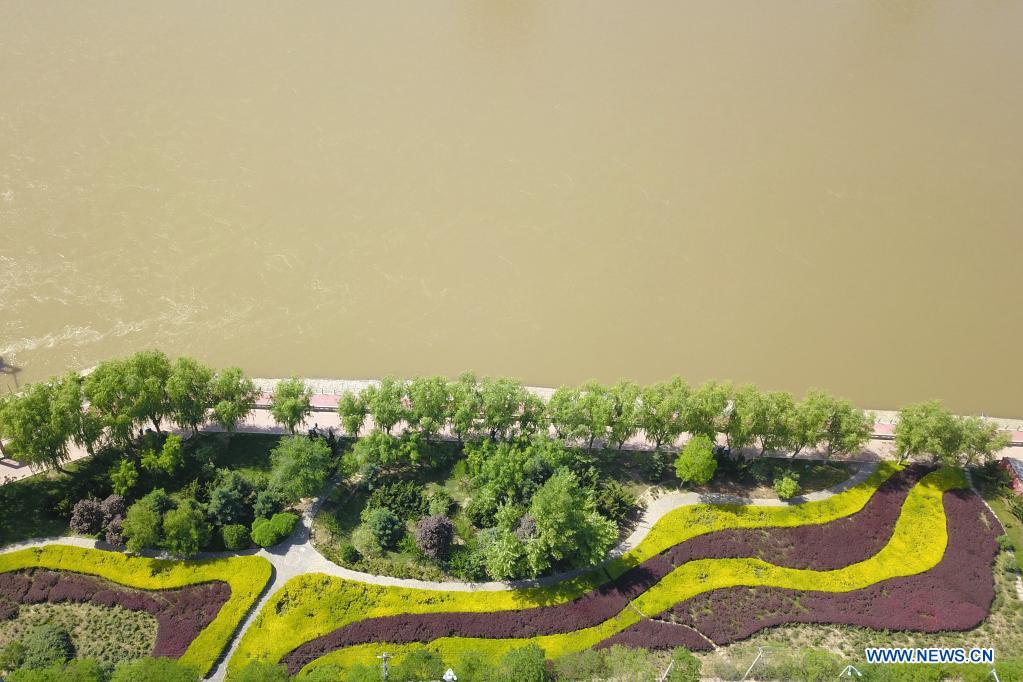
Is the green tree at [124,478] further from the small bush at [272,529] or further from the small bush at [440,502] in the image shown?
the small bush at [440,502]

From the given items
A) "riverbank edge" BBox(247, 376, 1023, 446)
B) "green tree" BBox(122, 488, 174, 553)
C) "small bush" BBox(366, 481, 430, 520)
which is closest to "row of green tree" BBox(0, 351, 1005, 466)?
"small bush" BBox(366, 481, 430, 520)

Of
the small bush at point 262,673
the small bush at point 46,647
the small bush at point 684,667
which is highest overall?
the small bush at point 684,667

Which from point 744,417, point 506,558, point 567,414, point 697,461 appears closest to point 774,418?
point 744,417

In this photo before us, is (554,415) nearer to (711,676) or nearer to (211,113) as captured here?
(711,676)

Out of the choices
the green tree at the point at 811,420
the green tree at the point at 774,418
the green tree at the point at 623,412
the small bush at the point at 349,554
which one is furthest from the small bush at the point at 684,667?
the small bush at the point at 349,554

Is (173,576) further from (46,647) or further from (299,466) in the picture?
(299,466)

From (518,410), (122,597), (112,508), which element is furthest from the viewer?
(518,410)
